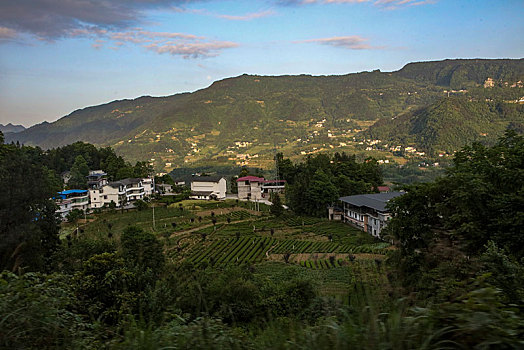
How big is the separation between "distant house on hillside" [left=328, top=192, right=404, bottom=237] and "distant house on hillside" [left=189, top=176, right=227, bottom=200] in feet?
54.6

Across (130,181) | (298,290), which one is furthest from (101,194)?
(298,290)

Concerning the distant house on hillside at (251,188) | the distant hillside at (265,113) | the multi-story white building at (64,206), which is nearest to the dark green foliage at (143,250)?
the multi-story white building at (64,206)

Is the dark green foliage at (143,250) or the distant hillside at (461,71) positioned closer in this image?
the dark green foliage at (143,250)

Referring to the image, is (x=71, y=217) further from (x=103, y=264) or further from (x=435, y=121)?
(x=435, y=121)

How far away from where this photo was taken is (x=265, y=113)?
5527 inches

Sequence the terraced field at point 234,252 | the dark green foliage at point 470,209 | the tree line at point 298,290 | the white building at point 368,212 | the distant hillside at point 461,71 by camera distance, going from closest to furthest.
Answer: the tree line at point 298,290 < the dark green foliage at point 470,209 < the terraced field at point 234,252 < the white building at point 368,212 < the distant hillside at point 461,71

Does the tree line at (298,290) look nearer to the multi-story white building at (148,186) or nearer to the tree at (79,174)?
the tree at (79,174)

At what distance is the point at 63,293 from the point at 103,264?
258 inches

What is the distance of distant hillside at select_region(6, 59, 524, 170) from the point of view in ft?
347

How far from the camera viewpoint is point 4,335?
1.86m

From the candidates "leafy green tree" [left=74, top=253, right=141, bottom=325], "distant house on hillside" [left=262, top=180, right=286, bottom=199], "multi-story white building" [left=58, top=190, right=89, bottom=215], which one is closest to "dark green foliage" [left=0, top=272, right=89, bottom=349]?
"leafy green tree" [left=74, top=253, right=141, bottom=325]

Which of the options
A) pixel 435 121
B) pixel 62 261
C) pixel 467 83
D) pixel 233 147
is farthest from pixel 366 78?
pixel 62 261

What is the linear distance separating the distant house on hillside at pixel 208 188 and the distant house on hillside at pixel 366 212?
16.7 metres

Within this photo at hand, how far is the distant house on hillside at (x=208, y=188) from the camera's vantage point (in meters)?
47.5
